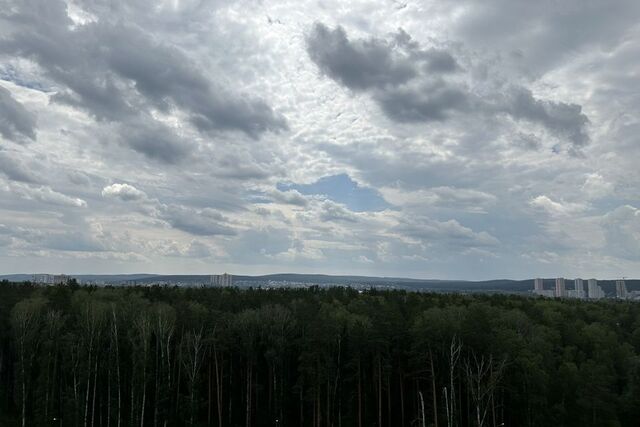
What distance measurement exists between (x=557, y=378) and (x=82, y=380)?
174 ft

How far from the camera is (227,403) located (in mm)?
Result: 68812

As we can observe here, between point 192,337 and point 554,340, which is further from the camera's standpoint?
point 554,340

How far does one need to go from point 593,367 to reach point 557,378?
4506 millimetres

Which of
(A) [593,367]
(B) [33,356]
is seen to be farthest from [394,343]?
(B) [33,356]

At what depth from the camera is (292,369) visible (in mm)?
66750

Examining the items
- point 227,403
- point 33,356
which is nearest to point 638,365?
point 227,403

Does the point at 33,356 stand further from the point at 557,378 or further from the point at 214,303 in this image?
the point at 557,378

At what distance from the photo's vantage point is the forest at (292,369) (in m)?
54.7

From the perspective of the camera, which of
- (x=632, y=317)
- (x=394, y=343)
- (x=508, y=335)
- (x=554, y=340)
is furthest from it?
(x=632, y=317)

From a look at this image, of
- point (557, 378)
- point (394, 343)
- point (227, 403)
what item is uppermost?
point (394, 343)

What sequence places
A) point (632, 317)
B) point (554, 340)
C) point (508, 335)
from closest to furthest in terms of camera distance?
1. point (508, 335)
2. point (554, 340)
3. point (632, 317)

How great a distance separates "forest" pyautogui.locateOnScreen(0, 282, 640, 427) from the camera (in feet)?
179

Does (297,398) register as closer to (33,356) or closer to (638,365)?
(33,356)

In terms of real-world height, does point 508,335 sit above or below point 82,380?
above
